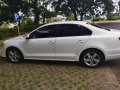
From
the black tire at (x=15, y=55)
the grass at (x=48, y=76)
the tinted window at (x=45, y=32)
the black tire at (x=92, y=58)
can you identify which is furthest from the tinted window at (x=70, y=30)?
the black tire at (x=15, y=55)

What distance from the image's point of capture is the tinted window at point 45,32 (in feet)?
35.2

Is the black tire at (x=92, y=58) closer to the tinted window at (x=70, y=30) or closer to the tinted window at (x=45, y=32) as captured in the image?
the tinted window at (x=70, y=30)

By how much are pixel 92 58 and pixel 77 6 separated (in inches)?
2088

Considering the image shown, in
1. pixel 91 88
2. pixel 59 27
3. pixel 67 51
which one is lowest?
pixel 91 88

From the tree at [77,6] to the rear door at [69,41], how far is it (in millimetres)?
50592

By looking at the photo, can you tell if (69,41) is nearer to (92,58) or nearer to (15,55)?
(92,58)

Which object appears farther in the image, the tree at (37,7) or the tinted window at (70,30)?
the tree at (37,7)

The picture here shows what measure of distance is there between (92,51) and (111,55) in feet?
2.05

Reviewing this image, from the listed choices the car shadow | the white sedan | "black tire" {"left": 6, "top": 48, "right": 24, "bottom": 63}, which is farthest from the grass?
the white sedan

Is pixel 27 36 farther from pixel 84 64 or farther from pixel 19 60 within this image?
pixel 84 64

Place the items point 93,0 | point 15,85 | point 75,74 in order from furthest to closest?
point 93,0 → point 75,74 → point 15,85

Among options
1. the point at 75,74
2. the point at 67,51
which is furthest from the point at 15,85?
the point at 67,51

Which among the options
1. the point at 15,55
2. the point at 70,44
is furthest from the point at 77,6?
the point at 70,44

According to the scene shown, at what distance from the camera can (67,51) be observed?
1038 cm
